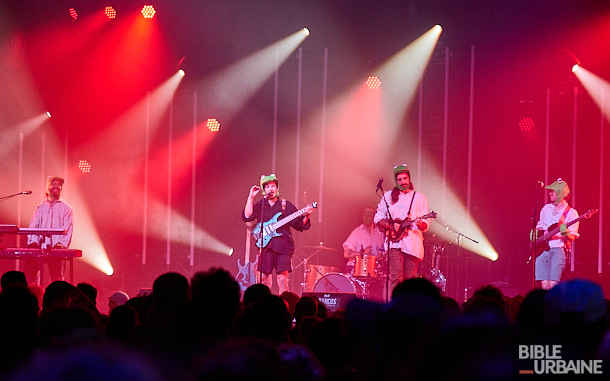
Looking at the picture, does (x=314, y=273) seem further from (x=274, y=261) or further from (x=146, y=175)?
(x=146, y=175)

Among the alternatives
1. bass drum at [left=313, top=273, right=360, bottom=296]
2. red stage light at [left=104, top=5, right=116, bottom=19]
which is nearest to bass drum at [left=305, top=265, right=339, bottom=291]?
bass drum at [left=313, top=273, right=360, bottom=296]

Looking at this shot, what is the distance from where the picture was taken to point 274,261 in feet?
38.6

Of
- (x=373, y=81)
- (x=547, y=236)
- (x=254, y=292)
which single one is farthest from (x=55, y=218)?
(x=547, y=236)

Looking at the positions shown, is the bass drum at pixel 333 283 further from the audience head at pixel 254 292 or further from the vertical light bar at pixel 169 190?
the audience head at pixel 254 292

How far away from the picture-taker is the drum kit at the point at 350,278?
12336mm

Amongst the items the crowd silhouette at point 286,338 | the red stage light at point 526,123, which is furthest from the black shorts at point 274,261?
the crowd silhouette at point 286,338

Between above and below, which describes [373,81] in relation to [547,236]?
above

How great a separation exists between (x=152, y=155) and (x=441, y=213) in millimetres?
7200

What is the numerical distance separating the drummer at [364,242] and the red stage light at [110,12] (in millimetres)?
7594

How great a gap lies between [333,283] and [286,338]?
897 centimetres

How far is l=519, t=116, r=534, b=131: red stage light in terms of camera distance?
1518 centimetres

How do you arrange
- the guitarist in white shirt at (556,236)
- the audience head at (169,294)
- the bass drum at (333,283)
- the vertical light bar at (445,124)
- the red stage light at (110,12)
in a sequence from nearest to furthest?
the audience head at (169,294) → the guitarist in white shirt at (556,236) → the bass drum at (333,283) → the vertical light bar at (445,124) → the red stage light at (110,12)

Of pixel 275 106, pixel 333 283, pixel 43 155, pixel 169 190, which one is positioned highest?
pixel 275 106

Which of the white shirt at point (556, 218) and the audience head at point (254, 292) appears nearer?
the audience head at point (254, 292)
